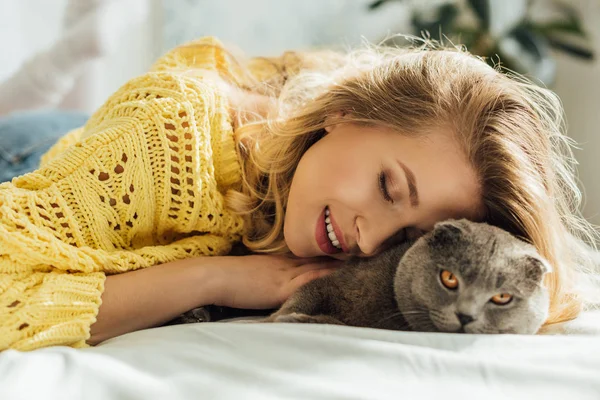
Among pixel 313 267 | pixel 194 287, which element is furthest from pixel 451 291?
pixel 194 287

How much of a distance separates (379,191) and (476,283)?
0.79 feet

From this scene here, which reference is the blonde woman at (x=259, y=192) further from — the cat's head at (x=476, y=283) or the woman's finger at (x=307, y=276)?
the cat's head at (x=476, y=283)

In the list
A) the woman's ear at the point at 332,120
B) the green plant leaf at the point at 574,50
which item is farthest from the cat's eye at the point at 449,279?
the green plant leaf at the point at 574,50

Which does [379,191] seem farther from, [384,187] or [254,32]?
[254,32]

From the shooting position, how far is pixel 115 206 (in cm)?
101

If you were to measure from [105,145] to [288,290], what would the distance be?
43 cm

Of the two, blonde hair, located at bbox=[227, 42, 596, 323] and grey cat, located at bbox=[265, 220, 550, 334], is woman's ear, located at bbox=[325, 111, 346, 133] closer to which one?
blonde hair, located at bbox=[227, 42, 596, 323]

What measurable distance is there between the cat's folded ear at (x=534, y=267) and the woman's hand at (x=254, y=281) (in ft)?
1.17

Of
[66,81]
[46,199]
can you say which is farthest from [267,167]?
[66,81]

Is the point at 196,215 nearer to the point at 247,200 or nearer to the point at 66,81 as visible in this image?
the point at 247,200

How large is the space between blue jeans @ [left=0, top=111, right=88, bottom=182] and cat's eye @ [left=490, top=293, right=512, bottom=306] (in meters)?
1.26

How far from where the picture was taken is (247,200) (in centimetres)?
116

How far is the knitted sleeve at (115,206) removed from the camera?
875mm

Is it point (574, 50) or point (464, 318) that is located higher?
point (574, 50)
